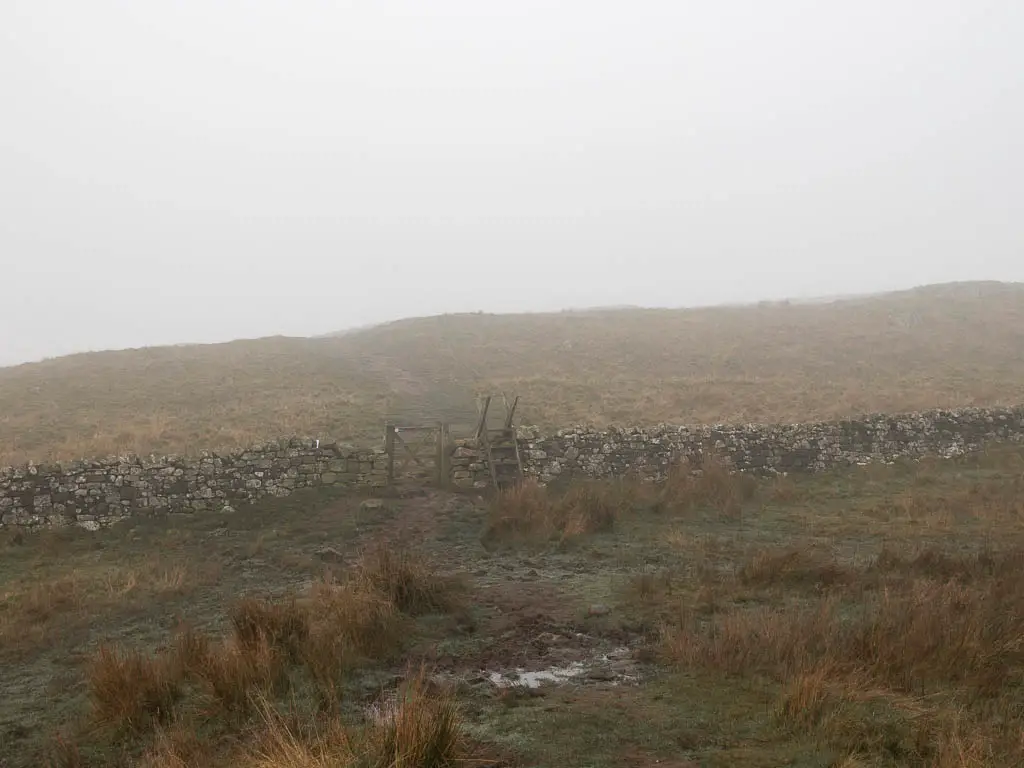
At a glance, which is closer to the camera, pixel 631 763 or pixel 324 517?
pixel 631 763

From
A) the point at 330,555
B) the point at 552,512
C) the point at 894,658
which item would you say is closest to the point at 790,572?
the point at 894,658

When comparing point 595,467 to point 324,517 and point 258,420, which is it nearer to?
point 324,517

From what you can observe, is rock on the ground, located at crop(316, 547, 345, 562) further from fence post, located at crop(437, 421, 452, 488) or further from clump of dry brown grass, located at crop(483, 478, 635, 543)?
fence post, located at crop(437, 421, 452, 488)

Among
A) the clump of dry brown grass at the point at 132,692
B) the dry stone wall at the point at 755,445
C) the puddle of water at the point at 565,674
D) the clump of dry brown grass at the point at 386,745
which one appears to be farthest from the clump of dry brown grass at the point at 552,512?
the clump of dry brown grass at the point at 386,745

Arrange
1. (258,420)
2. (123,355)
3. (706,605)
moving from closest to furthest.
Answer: (706,605) < (258,420) < (123,355)

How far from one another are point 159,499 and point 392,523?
515 centimetres

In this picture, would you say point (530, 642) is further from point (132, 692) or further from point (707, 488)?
point (707, 488)

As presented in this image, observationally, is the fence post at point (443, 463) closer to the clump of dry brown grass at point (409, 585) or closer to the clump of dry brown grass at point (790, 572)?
the clump of dry brown grass at point (409, 585)

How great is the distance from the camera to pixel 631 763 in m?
4.96

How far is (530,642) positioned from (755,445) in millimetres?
12302

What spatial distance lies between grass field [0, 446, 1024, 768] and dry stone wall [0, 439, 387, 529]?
29.1 inches

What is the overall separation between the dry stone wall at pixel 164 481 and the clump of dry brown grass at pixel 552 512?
4032mm

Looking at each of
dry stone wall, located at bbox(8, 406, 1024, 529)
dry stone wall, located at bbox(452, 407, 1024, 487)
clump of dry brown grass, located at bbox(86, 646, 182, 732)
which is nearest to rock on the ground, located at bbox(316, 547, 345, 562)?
dry stone wall, located at bbox(8, 406, 1024, 529)

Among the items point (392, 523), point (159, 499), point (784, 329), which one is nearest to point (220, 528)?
point (159, 499)
